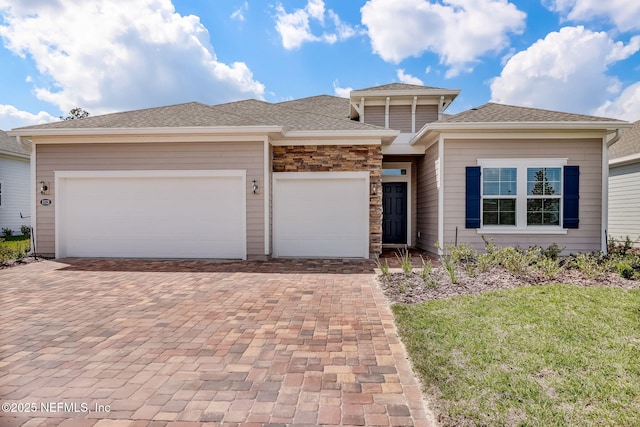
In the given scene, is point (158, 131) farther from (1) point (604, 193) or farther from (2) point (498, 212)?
(1) point (604, 193)

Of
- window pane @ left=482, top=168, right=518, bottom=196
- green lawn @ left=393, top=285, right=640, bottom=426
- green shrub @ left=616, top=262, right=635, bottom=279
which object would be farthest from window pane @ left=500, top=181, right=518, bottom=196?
green lawn @ left=393, top=285, right=640, bottom=426

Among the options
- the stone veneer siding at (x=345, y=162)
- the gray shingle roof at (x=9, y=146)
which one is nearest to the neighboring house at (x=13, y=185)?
the gray shingle roof at (x=9, y=146)

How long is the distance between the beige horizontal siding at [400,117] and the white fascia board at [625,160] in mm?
6661

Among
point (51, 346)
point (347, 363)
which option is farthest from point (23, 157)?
point (347, 363)

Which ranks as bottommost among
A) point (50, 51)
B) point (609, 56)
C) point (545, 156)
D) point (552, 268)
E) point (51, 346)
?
point (51, 346)

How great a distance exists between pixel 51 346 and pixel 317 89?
13182 mm

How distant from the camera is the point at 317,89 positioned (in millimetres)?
14469

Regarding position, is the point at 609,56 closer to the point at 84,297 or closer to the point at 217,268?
the point at 217,268

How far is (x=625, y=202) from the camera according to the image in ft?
35.9

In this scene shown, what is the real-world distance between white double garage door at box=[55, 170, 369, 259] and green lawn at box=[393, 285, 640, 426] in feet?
14.9

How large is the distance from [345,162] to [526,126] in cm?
428

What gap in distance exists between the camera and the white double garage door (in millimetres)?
8453

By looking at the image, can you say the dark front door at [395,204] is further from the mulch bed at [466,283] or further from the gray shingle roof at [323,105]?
the mulch bed at [466,283]

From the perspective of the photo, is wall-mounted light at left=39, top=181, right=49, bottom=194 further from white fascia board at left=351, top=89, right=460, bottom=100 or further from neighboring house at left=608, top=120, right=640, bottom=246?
neighboring house at left=608, top=120, right=640, bottom=246
